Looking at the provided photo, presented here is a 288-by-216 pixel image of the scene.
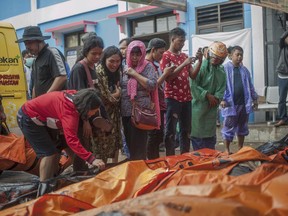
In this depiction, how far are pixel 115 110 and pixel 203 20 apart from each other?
19.5 feet

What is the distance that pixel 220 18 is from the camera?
10.0 metres

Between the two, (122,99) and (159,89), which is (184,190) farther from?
(159,89)

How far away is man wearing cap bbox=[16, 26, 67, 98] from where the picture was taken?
483 centimetres

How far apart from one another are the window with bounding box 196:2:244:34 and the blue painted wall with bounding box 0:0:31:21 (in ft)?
21.4

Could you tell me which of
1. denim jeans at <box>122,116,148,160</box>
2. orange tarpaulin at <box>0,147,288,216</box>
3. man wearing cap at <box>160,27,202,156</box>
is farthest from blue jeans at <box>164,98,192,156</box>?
orange tarpaulin at <box>0,147,288,216</box>

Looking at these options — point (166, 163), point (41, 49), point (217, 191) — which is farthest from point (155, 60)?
point (217, 191)

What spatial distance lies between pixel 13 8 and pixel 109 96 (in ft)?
37.4

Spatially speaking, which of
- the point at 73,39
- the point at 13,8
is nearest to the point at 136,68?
the point at 73,39

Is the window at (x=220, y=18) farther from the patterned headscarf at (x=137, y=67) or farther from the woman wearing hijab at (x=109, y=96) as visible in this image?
the woman wearing hijab at (x=109, y=96)


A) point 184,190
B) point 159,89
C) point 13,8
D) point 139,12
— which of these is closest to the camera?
point 184,190

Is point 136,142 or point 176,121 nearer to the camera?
point 136,142

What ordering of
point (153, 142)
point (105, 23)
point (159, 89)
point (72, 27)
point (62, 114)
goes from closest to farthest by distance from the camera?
point (62, 114) < point (153, 142) < point (159, 89) < point (105, 23) < point (72, 27)

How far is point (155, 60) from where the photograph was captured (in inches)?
228

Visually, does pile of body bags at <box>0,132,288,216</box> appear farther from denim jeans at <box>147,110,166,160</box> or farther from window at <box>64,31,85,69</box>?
window at <box>64,31,85,69</box>
